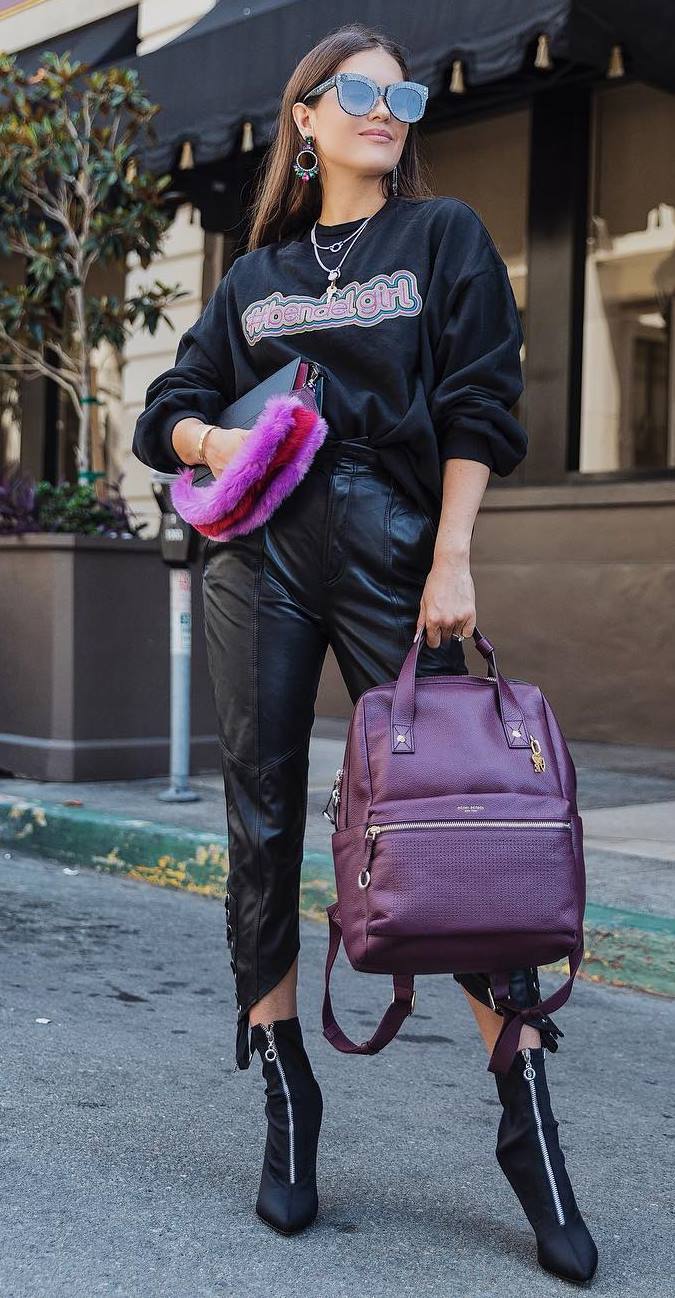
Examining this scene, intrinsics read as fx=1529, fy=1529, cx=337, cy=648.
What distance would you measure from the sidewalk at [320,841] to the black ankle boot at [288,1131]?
6.50 feet

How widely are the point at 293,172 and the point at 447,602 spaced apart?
854mm

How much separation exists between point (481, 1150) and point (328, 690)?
7447mm

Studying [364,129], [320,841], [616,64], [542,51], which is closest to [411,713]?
[364,129]

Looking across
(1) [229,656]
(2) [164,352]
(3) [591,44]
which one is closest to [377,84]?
(1) [229,656]

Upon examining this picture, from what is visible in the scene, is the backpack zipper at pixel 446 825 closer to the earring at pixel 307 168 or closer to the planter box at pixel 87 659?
the earring at pixel 307 168

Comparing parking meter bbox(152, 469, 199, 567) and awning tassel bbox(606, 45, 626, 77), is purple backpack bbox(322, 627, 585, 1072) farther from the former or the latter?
awning tassel bbox(606, 45, 626, 77)

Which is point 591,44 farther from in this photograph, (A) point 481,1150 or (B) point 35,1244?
(B) point 35,1244

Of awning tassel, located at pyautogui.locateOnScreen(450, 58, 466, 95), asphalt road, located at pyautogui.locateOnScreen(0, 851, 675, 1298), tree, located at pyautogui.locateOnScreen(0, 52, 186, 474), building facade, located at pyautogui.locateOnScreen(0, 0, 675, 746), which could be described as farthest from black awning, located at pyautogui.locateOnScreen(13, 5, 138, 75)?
asphalt road, located at pyautogui.locateOnScreen(0, 851, 675, 1298)

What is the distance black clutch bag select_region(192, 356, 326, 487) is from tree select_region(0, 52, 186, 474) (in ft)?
17.1

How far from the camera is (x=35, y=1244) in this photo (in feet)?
7.63

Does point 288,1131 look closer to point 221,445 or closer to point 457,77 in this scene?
point 221,445

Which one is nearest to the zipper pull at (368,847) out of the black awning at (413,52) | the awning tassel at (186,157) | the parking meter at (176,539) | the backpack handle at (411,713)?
the backpack handle at (411,713)

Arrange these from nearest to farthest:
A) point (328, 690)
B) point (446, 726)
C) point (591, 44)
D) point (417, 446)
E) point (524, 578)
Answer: point (446, 726) < point (417, 446) < point (591, 44) < point (524, 578) < point (328, 690)

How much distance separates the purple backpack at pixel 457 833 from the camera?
2154 millimetres
